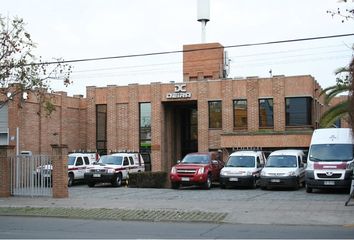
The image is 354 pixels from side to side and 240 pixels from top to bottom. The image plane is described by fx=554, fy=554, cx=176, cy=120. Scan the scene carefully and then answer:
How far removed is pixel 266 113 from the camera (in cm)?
3934

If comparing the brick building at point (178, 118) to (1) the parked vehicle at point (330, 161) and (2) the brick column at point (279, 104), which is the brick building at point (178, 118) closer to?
(2) the brick column at point (279, 104)

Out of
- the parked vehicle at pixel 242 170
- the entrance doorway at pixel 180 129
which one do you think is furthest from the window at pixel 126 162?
the entrance doorway at pixel 180 129

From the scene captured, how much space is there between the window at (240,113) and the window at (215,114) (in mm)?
1198

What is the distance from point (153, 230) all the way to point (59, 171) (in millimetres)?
10161

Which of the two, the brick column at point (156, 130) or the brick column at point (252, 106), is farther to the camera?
the brick column at point (156, 130)

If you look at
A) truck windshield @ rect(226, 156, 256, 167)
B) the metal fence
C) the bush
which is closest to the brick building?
truck windshield @ rect(226, 156, 256, 167)

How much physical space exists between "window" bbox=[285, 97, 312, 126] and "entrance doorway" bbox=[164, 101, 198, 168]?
292 inches

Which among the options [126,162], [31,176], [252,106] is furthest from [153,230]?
[252,106]

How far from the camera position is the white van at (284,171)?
88.2 feet

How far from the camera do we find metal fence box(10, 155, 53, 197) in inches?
918

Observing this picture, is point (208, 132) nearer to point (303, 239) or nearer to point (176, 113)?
point (176, 113)

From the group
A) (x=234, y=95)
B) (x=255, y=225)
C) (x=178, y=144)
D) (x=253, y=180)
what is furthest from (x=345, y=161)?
(x=178, y=144)

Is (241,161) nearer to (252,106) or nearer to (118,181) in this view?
(118,181)

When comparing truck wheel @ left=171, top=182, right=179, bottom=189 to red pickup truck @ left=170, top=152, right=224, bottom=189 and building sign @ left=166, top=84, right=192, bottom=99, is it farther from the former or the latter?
building sign @ left=166, top=84, right=192, bottom=99
